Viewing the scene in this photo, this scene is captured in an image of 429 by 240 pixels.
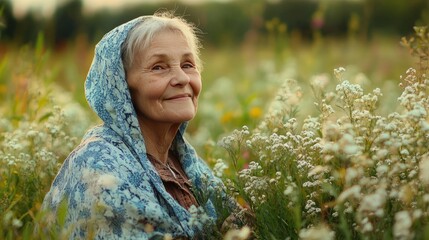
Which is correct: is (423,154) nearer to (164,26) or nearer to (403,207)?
(403,207)

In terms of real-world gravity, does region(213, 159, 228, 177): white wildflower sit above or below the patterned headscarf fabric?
above

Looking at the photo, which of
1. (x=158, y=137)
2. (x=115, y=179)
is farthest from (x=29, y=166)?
(x=115, y=179)

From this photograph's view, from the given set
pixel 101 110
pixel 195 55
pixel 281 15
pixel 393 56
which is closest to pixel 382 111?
pixel 195 55

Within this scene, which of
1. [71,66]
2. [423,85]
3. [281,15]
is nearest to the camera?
[423,85]

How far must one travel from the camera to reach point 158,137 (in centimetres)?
401

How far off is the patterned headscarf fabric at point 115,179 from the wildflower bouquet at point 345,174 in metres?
0.30

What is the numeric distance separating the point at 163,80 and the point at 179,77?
0.08 metres

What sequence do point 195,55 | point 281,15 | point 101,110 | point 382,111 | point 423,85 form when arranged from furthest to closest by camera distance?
point 281,15
point 382,111
point 195,55
point 101,110
point 423,85

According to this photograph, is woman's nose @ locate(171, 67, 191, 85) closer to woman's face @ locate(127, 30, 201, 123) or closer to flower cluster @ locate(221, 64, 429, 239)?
woman's face @ locate(127, 30, 201, 123)

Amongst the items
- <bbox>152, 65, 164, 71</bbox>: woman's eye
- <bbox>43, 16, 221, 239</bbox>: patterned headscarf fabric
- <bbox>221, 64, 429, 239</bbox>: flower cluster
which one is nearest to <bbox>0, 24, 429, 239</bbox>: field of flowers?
<bbox>221, 64, 429, 239</bbox>: flower cluster

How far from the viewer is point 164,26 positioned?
389 cm

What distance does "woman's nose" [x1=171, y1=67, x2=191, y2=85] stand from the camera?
384 centimetres

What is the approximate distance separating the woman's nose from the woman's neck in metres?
0.25

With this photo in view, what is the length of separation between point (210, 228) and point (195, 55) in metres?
0.98
